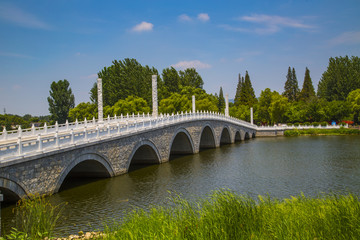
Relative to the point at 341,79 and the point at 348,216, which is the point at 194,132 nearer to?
the point at 348,216

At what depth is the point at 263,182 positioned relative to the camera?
19.4m

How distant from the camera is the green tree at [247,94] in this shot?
266 ft

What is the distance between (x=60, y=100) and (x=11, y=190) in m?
43.8

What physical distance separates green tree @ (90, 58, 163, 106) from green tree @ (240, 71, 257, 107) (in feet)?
90.9

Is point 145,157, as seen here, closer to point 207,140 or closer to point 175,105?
point 207,140

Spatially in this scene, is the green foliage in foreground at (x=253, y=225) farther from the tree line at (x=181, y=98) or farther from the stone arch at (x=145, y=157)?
the tree line at (x=181, y=98)

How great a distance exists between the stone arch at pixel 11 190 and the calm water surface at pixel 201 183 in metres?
0.65

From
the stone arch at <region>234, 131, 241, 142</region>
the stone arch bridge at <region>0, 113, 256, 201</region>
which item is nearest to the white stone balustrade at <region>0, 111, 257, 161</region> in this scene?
the stone arch bridge at <region>0, 113, 256, 201</region>

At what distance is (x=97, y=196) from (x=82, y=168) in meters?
5.04

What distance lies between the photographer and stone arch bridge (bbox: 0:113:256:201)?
1409 centimetres

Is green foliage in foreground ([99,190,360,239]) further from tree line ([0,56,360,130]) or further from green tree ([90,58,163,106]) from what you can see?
green tree ([90,58,163,106])

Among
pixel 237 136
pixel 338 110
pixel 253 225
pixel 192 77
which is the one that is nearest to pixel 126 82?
pixel 192 77

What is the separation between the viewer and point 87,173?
21.7m

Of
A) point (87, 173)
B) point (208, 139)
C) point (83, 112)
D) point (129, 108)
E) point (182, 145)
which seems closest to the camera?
point (87, 173)
